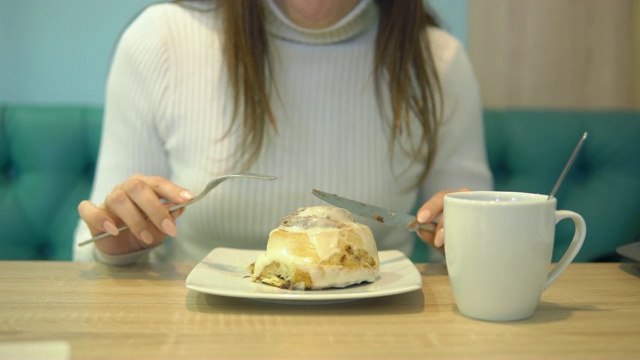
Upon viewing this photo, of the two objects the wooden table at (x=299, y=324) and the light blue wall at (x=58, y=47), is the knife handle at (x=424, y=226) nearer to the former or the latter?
the wooden table at (x=299, y=324)

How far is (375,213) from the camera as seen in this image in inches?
31.2

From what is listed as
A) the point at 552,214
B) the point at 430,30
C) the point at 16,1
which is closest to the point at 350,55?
the point at 430,30

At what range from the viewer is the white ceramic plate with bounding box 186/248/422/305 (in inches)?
24.0

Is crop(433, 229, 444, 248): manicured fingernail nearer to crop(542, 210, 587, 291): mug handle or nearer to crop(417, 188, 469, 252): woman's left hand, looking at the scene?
crop(417, 188, 469, 252): woman's left hand

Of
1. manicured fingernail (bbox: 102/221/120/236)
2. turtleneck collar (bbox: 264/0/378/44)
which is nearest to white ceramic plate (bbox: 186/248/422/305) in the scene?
manicured fingernail (bbox: 102/221/120/236)

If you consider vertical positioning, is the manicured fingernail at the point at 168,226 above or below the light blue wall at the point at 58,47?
below

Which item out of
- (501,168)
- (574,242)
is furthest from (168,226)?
(501,168)

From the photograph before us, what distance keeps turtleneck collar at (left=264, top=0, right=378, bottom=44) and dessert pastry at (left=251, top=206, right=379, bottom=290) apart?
550 millimetres

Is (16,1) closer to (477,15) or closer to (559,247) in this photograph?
(477,15)

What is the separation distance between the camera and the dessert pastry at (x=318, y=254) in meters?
0.64

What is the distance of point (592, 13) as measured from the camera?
149 cm

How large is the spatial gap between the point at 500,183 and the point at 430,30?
38 centimetres

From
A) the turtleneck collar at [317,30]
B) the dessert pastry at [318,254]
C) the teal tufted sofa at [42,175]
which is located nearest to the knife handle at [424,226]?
the dessert pastry at [318,254]

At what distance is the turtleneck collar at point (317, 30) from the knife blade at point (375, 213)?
0.46m
